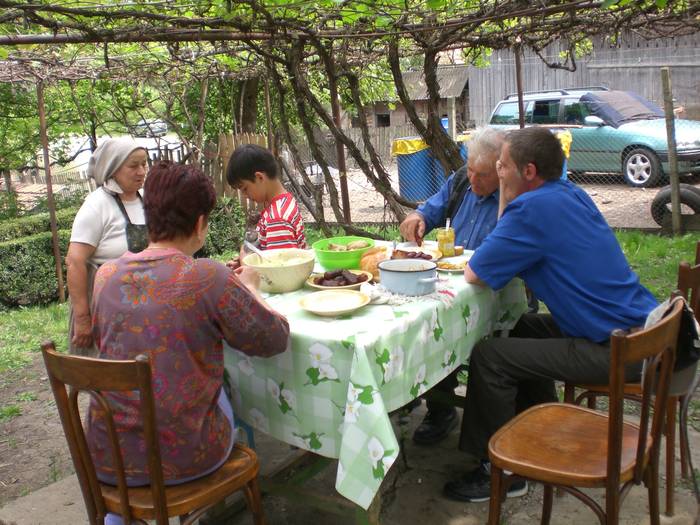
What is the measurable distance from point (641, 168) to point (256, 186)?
345 inches

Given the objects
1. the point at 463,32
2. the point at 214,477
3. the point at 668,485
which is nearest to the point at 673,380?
the point at 668,485

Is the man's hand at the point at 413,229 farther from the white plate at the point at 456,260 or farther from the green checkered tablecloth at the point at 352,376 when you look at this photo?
the green checkered tablecloth at the point at 352,376

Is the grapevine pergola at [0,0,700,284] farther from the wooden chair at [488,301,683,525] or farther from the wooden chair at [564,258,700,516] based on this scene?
the wooden chair at [488,301,683,525]

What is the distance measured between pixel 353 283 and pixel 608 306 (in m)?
1.01

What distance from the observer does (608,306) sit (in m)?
2.46

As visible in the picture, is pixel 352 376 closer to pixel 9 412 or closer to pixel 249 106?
pixel 9 412

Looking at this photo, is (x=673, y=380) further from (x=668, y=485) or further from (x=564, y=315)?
(x=668, y=485)

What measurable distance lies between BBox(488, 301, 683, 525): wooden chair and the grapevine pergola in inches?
69.0

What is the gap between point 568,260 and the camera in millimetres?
2461

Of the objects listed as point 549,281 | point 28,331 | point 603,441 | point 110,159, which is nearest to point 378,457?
point 603,441

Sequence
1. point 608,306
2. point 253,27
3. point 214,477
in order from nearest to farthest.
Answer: point 214,477 < point 608,306 < point 253,27

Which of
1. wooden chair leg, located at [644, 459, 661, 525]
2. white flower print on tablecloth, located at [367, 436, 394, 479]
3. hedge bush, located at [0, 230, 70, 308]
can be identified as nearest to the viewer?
white flower print on tablecloth, located at [367, 436, 394, 479]

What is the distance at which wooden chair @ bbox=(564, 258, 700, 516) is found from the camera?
2202mm

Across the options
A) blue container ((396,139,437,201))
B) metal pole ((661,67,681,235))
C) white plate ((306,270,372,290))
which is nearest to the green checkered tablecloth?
white plate ((306,270,372,290))
